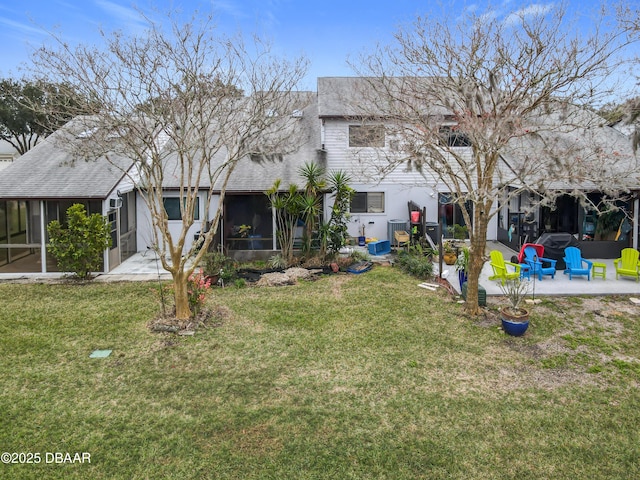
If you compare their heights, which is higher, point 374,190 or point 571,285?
point 374,190

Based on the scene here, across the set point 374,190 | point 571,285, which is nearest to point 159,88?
point 374,190

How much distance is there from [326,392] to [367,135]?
844 cm

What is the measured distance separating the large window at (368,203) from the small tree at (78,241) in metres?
8.74

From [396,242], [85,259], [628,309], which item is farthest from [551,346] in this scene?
[85,259]

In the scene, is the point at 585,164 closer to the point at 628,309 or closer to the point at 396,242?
the point at 628,309

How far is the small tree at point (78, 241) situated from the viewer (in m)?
12.8

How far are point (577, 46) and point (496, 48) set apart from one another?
4.94ft

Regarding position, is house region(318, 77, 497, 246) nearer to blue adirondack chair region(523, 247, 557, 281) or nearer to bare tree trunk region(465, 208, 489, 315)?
blue adirondack chair region(523, 247, 557, 281)

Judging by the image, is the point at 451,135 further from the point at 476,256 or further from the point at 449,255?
the point at 449,255

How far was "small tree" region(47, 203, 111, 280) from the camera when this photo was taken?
42.1 feet

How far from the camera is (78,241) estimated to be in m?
12.9

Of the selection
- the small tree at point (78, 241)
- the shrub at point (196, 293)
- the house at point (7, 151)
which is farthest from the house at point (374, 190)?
the house at point (7, 151)

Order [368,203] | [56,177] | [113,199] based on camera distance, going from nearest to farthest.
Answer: [113,199]
[56,177]
[368,203]

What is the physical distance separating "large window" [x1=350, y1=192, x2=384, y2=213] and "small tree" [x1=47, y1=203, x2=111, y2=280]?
8737 mm
